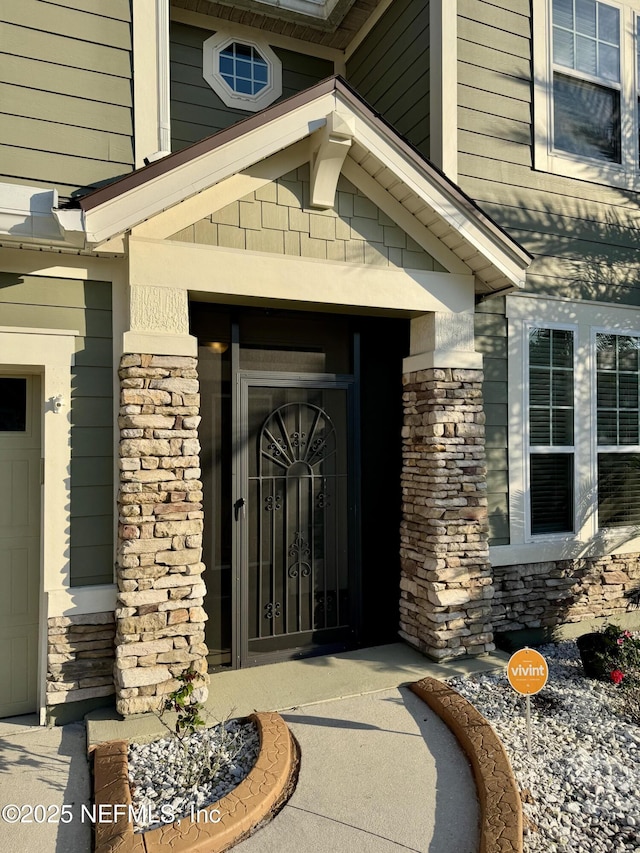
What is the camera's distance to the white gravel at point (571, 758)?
2.65 m

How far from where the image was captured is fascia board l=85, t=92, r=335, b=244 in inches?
131

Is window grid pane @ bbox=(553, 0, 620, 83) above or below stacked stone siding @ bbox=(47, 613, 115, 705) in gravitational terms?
above

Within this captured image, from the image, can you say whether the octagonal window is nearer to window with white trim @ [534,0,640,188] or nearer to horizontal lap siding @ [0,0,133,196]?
horizontal lap siding @ [0,0,133,196]

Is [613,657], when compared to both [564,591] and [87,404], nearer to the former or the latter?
[564,591]

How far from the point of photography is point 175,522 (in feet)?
12.0

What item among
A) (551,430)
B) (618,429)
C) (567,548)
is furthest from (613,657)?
(618,429)

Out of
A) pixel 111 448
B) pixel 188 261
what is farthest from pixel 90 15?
pixel 111 448

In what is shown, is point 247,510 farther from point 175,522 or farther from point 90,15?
point 90,15

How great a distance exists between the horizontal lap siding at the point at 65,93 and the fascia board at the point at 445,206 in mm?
1721

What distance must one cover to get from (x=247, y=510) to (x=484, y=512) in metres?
1.94

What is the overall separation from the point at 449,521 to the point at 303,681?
1643 millimetres

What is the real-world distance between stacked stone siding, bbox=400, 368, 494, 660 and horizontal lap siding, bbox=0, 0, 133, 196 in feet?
9.58

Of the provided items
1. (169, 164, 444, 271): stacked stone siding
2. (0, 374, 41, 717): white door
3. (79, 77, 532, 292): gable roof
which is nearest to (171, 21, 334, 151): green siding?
(169, 164, 444, 271): stacked stone siding

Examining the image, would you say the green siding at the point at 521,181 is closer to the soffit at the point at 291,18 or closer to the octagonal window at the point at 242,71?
the soffit at the point at 291,18
